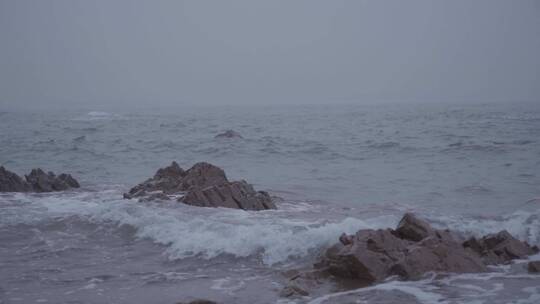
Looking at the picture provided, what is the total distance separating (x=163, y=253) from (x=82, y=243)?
157 centimetres

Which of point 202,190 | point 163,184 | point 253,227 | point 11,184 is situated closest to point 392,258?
point 253,227

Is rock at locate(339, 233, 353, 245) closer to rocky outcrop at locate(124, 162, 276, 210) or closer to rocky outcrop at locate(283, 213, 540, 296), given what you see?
rocky outcrop at locate(283, 213, 540, 296)

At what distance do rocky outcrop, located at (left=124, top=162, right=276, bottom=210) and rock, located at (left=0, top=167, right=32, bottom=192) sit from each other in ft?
11.5

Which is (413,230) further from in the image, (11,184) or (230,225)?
(11,184)

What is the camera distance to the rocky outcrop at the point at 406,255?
6.75 meters

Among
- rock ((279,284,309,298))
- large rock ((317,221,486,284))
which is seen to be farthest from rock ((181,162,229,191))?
rock ((279,284,309,298))

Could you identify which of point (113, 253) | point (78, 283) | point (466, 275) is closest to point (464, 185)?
point (466, 275)

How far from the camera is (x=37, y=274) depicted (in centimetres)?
732

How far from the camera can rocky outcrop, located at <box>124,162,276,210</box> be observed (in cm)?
1180

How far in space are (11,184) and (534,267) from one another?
12896mm

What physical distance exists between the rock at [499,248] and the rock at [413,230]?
21.9 inches

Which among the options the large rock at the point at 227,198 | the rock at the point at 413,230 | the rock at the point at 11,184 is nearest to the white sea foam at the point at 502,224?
the rock at the point at 413,230

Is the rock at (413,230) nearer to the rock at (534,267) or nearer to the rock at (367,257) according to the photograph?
the rock at (367,257)

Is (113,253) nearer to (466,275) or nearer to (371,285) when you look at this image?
(371,285)
